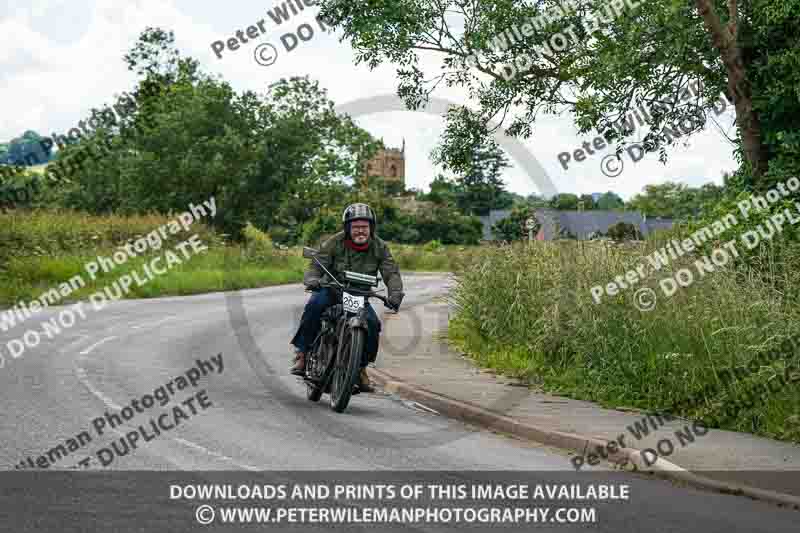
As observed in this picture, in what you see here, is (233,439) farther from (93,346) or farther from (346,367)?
(93,346)

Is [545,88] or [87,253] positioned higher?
[545,88]

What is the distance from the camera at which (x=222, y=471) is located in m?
7.79

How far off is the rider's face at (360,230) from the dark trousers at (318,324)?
24.8 inches

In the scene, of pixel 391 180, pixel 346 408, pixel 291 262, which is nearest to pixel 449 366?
pixel 346 408

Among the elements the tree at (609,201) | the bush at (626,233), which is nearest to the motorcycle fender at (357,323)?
the bush at (626,233)

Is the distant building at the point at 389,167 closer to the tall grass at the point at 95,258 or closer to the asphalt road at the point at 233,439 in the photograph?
the tall grass at the point at 95,258

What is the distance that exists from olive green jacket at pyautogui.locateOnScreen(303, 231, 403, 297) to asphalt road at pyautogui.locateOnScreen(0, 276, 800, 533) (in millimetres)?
1411

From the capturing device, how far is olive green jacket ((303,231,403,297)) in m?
11.5

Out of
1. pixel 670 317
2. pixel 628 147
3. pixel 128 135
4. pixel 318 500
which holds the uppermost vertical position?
pixel 128 135

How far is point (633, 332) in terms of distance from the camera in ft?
39.3

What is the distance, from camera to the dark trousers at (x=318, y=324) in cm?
1120

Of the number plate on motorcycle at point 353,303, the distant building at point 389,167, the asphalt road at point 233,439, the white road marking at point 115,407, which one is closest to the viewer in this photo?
the asphalt road at point 233,439

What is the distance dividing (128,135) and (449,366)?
2032 inches

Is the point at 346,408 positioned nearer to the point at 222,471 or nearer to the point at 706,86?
the point at 222,471
